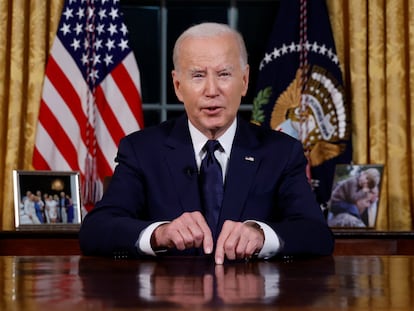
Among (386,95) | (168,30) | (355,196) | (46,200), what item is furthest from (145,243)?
(168,30)

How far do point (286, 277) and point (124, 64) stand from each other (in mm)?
3321

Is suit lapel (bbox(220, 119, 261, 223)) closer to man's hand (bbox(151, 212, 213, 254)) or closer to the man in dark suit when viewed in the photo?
the man in dark suit

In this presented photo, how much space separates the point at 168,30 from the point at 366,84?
4.31 feet

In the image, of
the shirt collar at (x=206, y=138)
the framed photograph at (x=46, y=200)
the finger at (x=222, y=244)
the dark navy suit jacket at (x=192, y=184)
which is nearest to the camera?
the finger at (x=222, y=244)

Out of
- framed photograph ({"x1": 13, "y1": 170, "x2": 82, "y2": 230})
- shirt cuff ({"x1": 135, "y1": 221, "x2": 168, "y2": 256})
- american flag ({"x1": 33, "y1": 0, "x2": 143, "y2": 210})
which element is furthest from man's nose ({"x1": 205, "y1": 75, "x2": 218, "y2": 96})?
american flag ({"x1": 33, "y1": 0, "x2": 143, "y2": 210})

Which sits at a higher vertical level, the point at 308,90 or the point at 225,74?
the point at 308,90

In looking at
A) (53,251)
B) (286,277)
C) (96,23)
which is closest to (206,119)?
(286,277)

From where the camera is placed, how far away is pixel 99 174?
4820mm

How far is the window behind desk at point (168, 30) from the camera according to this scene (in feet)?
17.5

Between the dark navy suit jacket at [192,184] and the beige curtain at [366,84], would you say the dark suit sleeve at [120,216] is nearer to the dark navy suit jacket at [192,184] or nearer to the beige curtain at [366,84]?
the dark navy suit jacket at [192,184]

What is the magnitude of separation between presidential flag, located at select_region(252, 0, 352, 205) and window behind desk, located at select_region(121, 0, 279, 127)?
36cm

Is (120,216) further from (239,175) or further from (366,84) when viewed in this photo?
(366,84)

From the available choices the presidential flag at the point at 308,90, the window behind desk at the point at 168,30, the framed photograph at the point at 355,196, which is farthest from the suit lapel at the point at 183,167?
the window behind desk at the point at 168,30

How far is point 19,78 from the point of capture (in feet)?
15.7
